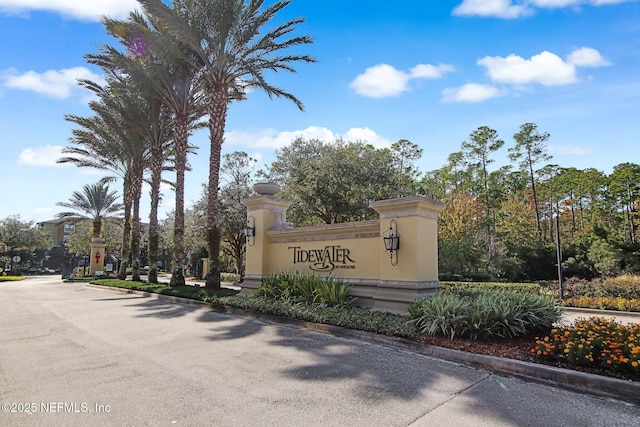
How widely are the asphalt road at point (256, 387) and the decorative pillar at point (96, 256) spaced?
2766cm

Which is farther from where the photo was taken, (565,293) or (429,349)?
(565,293)

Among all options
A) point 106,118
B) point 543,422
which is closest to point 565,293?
point 543,422

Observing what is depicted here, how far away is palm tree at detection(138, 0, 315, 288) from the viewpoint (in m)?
13.5

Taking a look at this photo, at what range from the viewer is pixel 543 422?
12.5 feet

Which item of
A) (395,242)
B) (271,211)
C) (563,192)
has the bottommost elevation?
(395,242)

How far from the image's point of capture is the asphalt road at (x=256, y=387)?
3861 mm

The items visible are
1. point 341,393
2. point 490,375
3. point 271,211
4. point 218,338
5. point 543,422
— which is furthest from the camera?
point 271,211

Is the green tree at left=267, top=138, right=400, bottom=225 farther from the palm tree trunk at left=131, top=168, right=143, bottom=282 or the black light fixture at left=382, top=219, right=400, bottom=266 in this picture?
the black light fixture at left=382, top=219, right=400, bottom=266

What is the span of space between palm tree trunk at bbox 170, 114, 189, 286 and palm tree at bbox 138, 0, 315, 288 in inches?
104

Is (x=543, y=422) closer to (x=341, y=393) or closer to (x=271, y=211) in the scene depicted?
(x=341, y=393)

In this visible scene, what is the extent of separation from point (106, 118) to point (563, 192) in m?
43.3

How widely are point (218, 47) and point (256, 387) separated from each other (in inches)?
512

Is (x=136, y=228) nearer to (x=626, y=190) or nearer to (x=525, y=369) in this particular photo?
(x=525, y=369)

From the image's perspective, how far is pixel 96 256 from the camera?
3247cm
